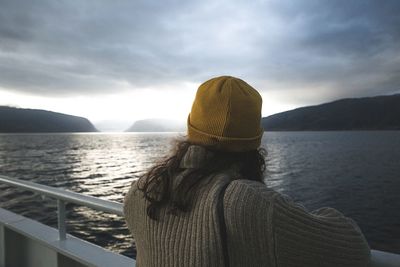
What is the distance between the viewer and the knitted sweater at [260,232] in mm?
918

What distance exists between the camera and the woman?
3.03 feet

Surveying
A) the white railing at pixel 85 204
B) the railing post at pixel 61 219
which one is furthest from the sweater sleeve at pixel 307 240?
the railing post at pixel 61 219

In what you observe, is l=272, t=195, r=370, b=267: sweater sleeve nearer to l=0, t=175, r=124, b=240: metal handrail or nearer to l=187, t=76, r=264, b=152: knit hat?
l=187, t=76, r=264, b=152: knit hat

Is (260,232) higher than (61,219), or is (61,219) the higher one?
(260,232)

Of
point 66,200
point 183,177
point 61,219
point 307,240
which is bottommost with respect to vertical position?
point 61,219

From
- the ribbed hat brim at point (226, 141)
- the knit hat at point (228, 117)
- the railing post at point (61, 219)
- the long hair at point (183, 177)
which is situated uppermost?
the knit hat at point (228, 117)

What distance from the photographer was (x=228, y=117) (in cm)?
108

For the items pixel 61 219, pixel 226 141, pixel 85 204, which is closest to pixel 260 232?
pixel 226 141

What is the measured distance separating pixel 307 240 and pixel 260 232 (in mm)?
135

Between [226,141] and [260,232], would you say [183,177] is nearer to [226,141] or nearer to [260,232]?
[226,141]

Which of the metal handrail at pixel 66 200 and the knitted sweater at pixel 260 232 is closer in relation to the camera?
the knitted sweater at pixel 260 232

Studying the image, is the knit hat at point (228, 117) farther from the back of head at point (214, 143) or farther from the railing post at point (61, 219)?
the railing post at point (61, 219)

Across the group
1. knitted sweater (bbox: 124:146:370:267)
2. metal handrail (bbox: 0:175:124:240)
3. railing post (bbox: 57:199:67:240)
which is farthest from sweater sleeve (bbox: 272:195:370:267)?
Answer: railing post (bbox: 57:199:67:240)

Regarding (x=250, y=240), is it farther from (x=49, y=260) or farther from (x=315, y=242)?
(x=49, y=260)
